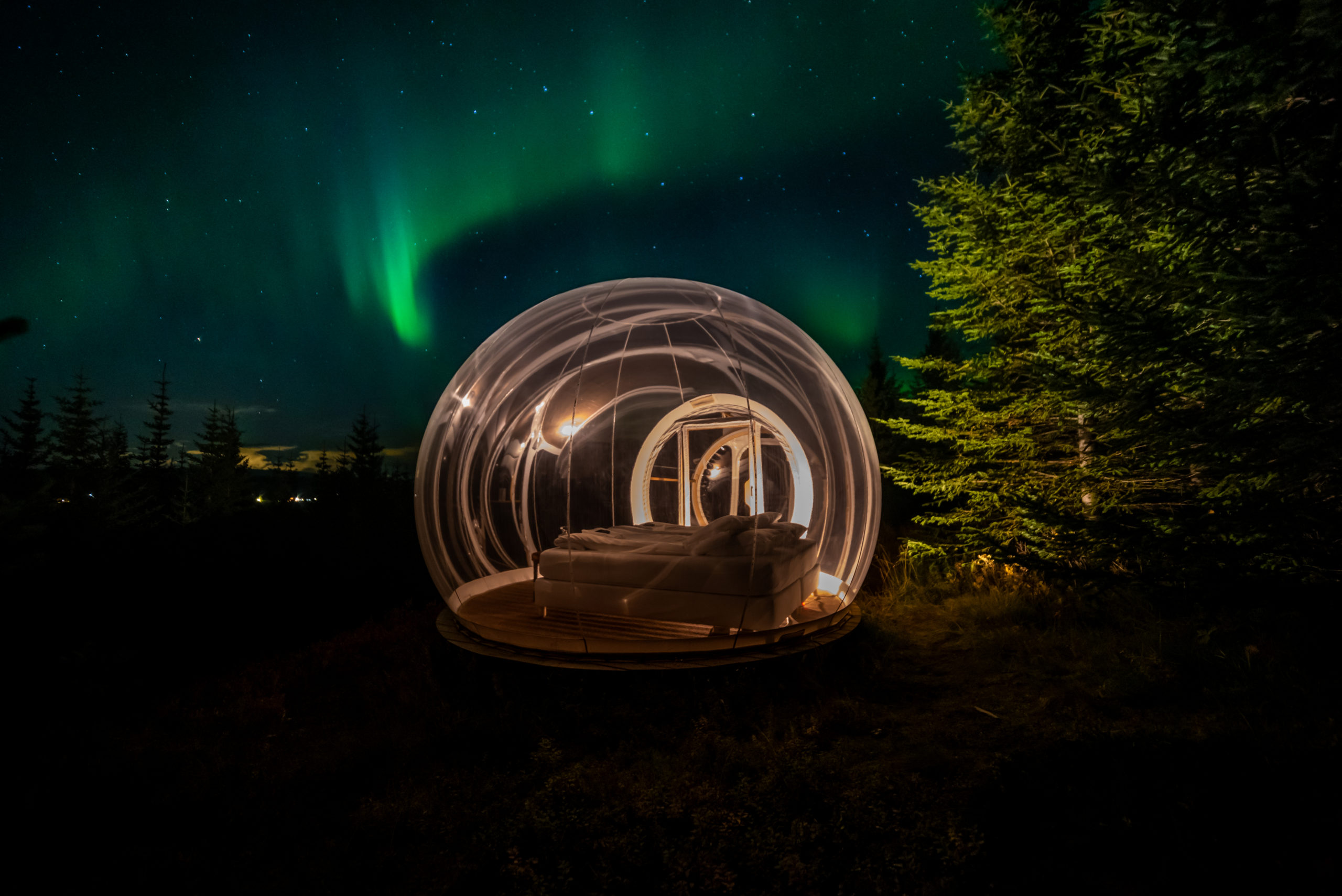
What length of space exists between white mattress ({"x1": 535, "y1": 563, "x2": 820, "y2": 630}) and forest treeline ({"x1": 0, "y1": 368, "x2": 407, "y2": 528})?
349 inches

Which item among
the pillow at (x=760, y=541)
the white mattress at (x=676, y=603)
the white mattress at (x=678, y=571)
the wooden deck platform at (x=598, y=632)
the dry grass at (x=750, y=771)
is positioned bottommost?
the dry grass at (x=750, y=771)

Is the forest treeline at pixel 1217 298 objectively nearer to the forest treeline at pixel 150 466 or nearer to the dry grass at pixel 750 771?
the dry grass at pixel 750 771

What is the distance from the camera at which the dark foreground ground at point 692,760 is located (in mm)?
2646

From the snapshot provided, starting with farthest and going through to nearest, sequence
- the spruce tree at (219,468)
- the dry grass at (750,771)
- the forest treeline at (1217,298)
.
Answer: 1. the spruce tree at (219,468)
2. the forest treeline at (1217,298)
3. the dry grass at (750,771)

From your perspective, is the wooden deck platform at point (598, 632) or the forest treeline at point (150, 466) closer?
the wooden deck platform at point (598, 632)

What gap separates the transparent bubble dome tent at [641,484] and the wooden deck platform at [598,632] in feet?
0.06

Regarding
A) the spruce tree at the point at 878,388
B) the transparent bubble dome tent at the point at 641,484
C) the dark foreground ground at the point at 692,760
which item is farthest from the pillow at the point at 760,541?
the spruce tree at the point at 878,388

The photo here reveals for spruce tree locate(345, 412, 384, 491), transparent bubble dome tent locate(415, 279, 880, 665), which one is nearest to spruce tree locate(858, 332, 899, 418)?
transparent bubble dome tent locate(415, 279, 880, 665)

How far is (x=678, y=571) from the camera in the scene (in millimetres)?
4672

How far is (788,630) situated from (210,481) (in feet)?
127

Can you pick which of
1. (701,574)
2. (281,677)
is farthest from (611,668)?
(281,677)

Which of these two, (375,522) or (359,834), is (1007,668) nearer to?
(359,834)

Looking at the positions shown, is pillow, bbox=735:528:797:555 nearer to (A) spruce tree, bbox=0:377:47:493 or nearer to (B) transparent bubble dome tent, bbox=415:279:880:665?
(B) transparent bubble dome tent, bbox=415:279:880:665

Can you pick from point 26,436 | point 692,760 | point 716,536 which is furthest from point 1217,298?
point 26,436
